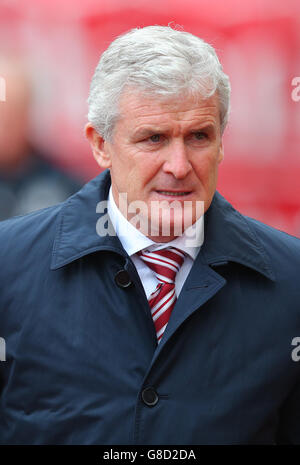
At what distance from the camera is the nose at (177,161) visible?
192 cm

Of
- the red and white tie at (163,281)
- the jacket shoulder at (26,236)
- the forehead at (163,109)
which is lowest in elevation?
the red and white tie at (163,281)

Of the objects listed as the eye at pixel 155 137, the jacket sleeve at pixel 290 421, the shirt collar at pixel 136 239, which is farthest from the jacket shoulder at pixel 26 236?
the jacket sleeve at pixel 290 421

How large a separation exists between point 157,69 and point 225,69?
64.1 inches

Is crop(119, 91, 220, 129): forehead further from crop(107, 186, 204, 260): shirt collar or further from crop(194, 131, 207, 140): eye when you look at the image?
crop(107, 186, 204, 260): shirt collar

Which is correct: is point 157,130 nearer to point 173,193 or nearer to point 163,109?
point 163,109

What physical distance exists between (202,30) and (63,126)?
0.85m

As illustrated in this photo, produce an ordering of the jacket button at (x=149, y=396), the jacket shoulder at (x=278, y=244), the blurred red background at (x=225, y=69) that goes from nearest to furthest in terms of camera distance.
Result: the jacket button at (x=149, y=396), the jacket shoulder at (x=278, y=244), the blurred red background at (x=225, y=69)

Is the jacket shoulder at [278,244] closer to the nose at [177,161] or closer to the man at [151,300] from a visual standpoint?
the man at [151,300]

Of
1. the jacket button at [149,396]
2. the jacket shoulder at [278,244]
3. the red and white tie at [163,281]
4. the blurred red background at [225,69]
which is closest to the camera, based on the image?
the jacket button at [149,396]

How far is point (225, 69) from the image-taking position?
345 centimetres

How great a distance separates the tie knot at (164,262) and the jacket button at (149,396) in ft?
1.10

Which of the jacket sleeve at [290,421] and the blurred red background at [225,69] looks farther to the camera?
the blurred red background at [225,69]

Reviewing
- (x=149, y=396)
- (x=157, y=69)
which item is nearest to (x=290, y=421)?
(x=149, y=396)
